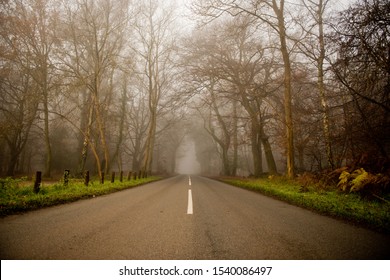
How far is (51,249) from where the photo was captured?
10.1ft

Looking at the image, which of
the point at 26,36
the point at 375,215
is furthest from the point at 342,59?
the point at 26,36

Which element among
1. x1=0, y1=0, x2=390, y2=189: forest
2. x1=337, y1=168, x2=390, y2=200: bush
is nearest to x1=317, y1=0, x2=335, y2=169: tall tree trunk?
x1=0, y1=0, x2=390, y2=189: forest

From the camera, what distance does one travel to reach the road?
3.05m

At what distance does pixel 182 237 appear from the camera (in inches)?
145

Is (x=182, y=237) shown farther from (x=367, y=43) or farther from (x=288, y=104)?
(x=288, y=104)

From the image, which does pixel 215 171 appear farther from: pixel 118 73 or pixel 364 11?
pixel 364 11

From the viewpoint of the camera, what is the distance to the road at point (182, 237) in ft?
10.0

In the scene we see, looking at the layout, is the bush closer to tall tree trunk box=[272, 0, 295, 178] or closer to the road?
the road

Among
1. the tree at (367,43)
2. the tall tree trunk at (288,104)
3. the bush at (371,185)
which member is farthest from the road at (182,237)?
the tall tree trunk at (288,104)

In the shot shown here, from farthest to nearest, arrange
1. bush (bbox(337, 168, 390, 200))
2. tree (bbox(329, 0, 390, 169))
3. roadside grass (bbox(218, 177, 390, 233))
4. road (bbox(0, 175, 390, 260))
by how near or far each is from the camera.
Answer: tree (bbox(329, 0, 390, 169)) → bush (bbox(337, 168, 390, 200)) → roadside grass (bbox(218, 177, 390, 233)) → road (bbox(0, 175, 390, 260))

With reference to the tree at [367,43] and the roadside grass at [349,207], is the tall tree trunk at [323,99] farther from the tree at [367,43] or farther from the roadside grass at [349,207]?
the roadside grass at [349,207]

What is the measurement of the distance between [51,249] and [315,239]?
406 cm

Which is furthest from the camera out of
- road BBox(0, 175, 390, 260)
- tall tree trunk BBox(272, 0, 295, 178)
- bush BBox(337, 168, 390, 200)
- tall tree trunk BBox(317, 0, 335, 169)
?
tall tree trunk BBox(272, 0, 295, 178)

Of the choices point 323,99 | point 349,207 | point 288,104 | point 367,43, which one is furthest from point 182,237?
point 323,99
